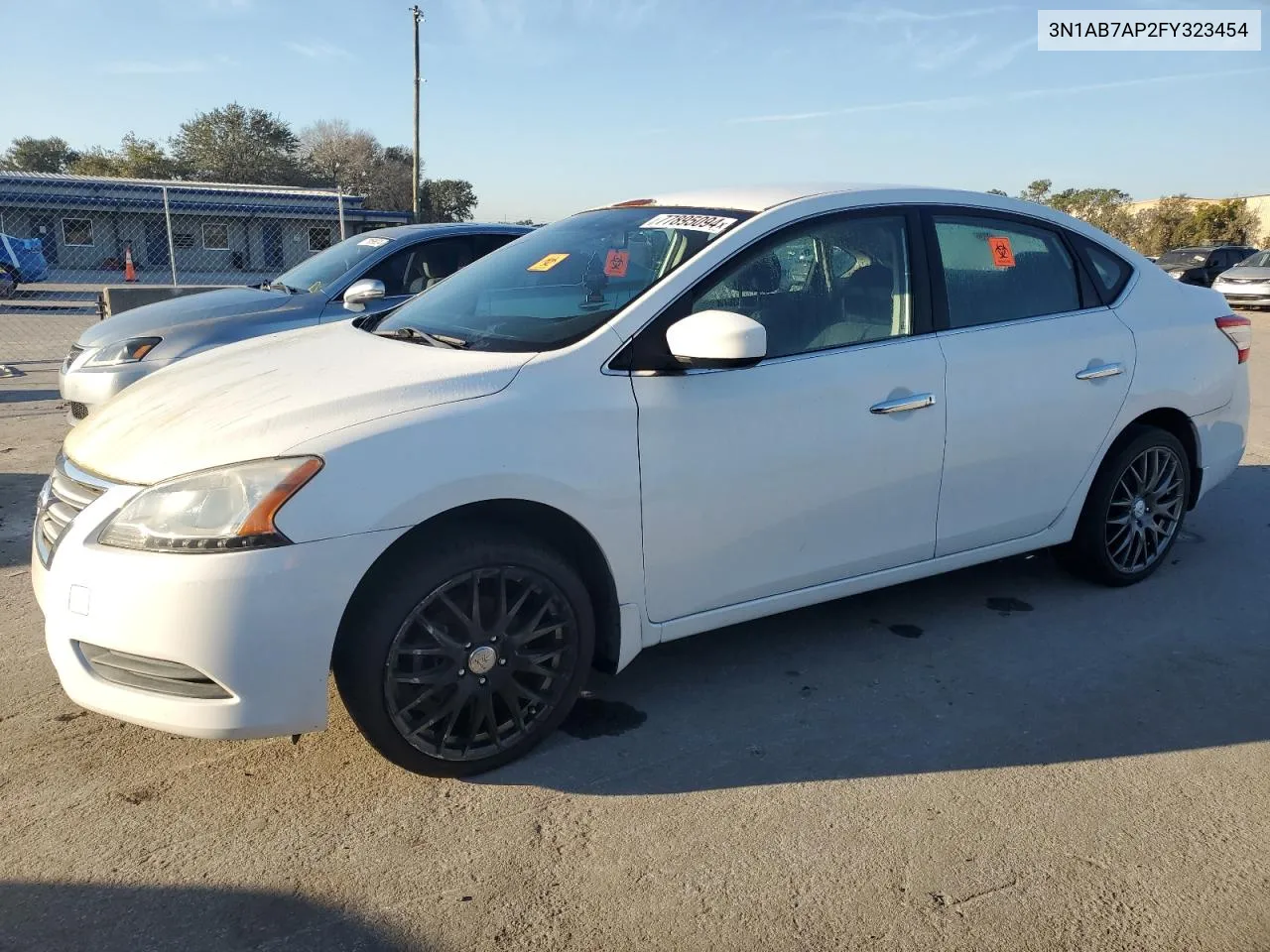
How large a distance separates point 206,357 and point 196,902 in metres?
2.00

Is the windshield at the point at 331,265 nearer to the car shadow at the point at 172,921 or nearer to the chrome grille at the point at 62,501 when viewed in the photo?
the chrome grille at the point at 62,501

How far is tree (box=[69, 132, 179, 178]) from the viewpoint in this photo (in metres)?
51.5

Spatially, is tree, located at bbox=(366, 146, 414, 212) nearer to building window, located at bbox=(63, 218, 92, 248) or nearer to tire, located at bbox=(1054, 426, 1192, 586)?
building window, located at bbox=(63, 218, 92, 248)

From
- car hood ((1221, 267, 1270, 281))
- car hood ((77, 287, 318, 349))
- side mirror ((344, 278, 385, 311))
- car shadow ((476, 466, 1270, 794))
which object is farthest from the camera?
car hood ((1221, 267, 1270, 281))

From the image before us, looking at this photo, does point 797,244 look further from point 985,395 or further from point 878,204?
point 985,395

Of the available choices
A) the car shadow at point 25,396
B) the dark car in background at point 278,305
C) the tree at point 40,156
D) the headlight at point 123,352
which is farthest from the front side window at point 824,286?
the tree at point 40,156

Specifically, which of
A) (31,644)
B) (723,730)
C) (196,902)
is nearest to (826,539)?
(723,730)

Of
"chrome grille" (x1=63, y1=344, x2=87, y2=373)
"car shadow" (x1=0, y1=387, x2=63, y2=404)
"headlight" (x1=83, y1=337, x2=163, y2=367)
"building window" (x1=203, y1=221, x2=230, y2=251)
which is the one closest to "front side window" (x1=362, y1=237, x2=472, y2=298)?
"headlight" (x1=83, y1=337, x2=163, y2=367)

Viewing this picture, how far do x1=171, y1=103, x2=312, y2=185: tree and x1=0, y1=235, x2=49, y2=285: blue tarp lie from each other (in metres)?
29.3

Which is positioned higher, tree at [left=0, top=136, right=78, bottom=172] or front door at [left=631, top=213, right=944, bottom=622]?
tree at [left=0, top=136, right=78, bottom=172]

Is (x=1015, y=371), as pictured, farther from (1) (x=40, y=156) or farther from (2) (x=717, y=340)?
(1) (x=40, y=156)

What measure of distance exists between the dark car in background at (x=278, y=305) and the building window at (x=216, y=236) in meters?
26.9

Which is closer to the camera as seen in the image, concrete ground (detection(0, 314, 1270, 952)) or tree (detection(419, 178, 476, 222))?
concrete ground (detection(0, 314, 1270, 952))

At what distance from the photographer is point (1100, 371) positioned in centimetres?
407
